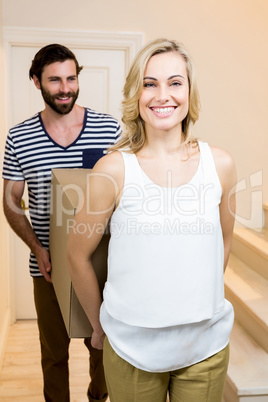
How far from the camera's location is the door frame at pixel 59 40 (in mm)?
3184

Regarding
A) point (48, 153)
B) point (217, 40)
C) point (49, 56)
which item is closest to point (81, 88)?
point (217, 40)

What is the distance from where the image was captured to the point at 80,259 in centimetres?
122

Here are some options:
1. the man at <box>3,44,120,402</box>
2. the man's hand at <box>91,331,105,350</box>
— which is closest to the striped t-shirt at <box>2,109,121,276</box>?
the man at <box>3,44,120,402</box>

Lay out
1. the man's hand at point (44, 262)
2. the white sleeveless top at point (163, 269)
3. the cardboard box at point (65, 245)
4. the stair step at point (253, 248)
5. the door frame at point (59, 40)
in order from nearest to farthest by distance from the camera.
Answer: the white sleeveless top at point (163, 269) < the cardboard box at point (65, 245) < the man's hand at point (44, 262) < the stair step at point (253, 248) < the door frame at point (59, 40)

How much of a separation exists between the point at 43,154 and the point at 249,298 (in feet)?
4.79

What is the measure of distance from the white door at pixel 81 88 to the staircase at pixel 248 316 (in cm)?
127

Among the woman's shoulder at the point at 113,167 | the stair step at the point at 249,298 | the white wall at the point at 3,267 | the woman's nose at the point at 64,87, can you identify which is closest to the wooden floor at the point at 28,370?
the white wall at the point at 3,267

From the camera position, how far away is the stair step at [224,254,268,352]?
8.03 ft

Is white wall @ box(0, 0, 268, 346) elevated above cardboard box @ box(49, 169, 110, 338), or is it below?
above

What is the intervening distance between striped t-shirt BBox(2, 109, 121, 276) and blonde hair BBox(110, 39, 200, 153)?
53 centimetres

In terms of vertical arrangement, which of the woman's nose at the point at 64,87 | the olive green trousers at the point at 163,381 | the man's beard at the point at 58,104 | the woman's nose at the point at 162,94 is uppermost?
the woman's nose at the point at 64,87

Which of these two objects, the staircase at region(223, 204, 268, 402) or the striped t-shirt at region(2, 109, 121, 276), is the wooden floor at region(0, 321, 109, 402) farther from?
the striped t-shirt at region(2, 109, 121, 276)

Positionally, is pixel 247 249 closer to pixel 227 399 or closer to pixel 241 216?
pixel 241 216

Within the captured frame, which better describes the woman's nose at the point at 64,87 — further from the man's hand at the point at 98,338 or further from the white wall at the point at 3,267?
the white wall at the point at 3,267
